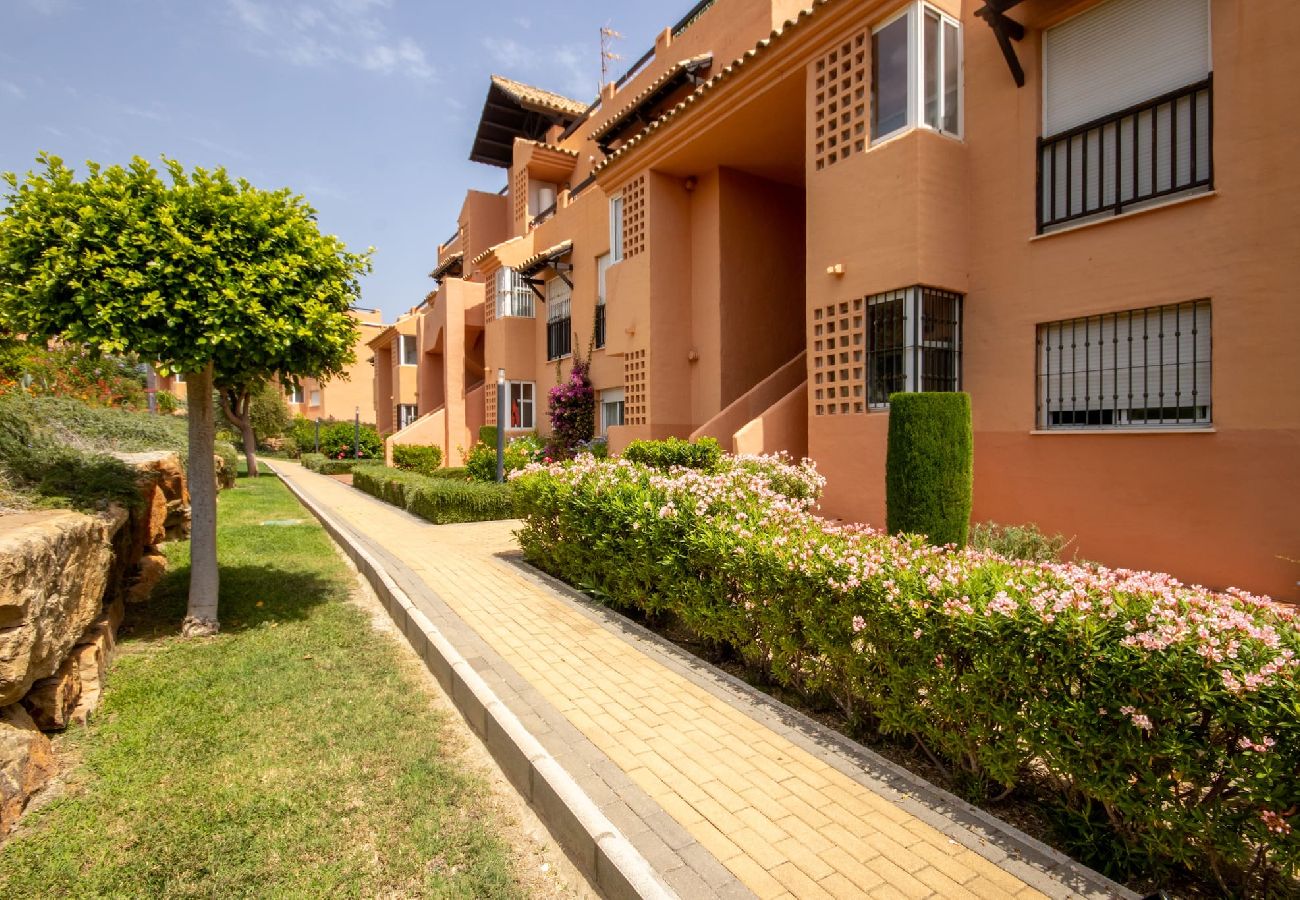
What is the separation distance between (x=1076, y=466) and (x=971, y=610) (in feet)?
18.5

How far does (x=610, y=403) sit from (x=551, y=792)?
42.7 ft

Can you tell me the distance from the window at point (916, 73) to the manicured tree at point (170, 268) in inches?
279

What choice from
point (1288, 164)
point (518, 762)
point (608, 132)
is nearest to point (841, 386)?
point (1288, 164)

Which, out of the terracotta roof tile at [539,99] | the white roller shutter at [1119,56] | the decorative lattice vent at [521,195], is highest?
the terracotta roof tile at [539,99]

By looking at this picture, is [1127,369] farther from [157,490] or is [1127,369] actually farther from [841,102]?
[157,490]

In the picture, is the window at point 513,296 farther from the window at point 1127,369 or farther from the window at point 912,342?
the window at point 1127,369

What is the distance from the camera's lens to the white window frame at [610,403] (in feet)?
49.9

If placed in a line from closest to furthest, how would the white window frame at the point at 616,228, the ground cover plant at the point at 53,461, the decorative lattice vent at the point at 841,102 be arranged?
1. the ground cover plant at the point at 53,461
2. the decorative lattice vent at the point at 841,102
3. the white window frame at the point at 616,228

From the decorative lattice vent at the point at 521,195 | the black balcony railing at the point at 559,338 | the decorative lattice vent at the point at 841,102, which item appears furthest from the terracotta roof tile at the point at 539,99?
the decorative lattice vent at the point at 841,102

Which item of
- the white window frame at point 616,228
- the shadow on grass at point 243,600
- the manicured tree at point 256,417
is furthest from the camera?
the manicured tree at point 256,417

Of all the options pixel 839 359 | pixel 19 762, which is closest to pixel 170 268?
pixel 19 762

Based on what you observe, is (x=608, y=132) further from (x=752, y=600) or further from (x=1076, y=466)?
(x=752, y=600)

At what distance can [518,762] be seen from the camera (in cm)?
347

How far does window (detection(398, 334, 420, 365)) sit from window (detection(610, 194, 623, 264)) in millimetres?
19191
